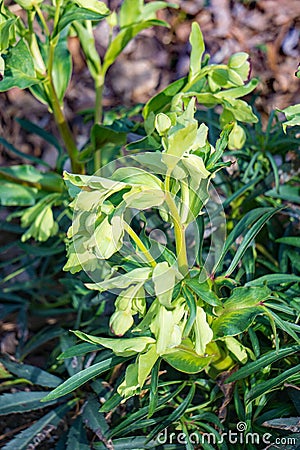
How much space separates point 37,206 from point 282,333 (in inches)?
17.1

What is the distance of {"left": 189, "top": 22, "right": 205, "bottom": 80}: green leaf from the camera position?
736 mm

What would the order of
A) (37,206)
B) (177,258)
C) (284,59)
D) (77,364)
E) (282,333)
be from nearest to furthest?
(177,258)
(282,333)
(77,364)
(37,206)
(284,59)

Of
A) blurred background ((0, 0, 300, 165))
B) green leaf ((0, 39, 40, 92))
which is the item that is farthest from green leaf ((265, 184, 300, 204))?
blurred background ((0, 0, 300, 165))

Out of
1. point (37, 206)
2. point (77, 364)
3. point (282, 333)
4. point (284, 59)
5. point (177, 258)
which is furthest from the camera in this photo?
point (284, 59)

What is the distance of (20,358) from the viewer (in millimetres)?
960

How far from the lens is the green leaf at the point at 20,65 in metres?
0.76

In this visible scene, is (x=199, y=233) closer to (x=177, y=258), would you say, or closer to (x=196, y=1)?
(x=177, y=258)

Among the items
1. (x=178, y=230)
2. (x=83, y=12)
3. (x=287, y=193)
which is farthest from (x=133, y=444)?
(x=83, y=12)

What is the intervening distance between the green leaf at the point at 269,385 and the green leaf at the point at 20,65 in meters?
0.47

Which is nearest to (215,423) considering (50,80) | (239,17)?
(50,80)

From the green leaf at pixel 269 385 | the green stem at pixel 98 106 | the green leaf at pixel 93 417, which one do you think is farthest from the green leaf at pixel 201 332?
the green stem at pixel 98 106

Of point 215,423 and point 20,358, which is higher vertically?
point 215,423

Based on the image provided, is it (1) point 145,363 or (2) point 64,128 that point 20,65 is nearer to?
(2) point 64,128

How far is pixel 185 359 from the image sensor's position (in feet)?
2.09
